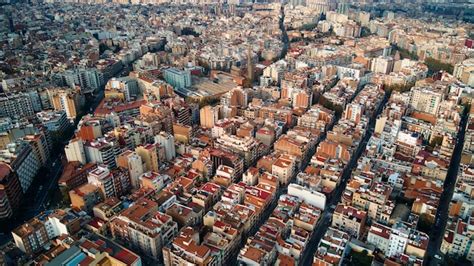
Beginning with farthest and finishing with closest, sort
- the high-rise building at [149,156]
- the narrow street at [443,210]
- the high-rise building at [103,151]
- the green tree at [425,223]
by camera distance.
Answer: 1. the high-rise building at [103,151]
2. the high-rise building at [149,156]
3. the green tree at [425,223]
4. the narrow street at [443,210]

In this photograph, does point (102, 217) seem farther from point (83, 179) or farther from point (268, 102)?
point (268, 102)

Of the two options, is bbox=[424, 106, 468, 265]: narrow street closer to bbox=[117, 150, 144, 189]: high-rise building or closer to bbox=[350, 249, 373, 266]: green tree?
bbox=[350, 249, 373, 266]: green tree

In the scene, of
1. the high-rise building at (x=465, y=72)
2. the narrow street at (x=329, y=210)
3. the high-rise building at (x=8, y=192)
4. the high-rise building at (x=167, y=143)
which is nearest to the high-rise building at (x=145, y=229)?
the high-rise building at (x=8, y=192)

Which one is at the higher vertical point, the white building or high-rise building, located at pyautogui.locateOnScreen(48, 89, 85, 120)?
high-rise building, located at pyautogui.locateOnScreen(48, 89, 85, 120)

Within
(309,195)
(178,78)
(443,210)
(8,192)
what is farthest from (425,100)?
(8,192)

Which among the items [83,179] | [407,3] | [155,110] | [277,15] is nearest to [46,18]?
[277,15]

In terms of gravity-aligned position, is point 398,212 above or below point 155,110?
below

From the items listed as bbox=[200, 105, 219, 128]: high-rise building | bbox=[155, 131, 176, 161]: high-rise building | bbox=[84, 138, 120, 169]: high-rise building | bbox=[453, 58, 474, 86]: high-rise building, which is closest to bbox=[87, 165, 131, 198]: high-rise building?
bbox=[84, 138, 120, 169]: high-rise building

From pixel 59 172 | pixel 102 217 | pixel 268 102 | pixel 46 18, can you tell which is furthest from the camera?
pixel 46 18

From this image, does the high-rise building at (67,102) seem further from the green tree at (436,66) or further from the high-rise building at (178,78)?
the green tree at (436,66)
